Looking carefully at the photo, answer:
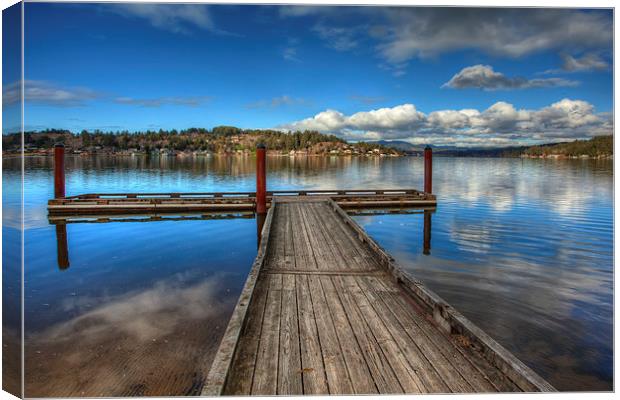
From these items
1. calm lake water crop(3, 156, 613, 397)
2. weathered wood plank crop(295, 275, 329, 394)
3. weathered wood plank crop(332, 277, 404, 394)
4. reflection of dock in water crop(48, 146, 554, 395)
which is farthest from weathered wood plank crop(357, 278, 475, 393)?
calm lake water crop(3, 156, 613, 397)

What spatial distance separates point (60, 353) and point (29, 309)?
243 centimetres

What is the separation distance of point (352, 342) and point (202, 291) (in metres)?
5.11

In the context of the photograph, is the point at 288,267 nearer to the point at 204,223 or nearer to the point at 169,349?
the point at 169,349

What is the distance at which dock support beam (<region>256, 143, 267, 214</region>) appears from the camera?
55.8 feet

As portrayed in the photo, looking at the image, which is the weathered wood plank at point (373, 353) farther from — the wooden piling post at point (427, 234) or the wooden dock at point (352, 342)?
the wooden piling post at point (427, 234)

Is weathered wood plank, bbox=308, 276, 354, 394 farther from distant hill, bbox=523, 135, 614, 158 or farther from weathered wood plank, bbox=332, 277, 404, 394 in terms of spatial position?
distant hill, bbox=523, 135, 614, 158

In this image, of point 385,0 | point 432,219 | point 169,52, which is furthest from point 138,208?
point 385,0

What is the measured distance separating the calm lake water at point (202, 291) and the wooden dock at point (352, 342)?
153 cm

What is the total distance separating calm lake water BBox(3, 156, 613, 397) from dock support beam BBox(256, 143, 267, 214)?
4.01 feet

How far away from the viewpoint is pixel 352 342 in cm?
415

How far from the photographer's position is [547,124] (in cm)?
911

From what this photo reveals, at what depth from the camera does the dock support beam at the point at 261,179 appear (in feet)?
55.8

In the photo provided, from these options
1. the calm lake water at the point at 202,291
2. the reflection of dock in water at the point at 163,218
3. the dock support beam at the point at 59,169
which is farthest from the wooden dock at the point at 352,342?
the dock support beam at the point at 59,169

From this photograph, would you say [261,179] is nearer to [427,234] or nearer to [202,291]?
[427,234]
